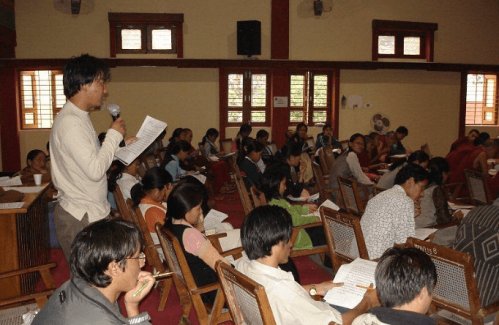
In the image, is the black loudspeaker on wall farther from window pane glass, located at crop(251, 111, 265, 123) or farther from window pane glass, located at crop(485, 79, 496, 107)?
window pane glass, located at crop(485, 79, 496, 107)

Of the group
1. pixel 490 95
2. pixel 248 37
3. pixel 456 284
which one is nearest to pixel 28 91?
pixel 248 37

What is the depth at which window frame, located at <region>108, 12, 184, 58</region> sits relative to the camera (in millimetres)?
10625

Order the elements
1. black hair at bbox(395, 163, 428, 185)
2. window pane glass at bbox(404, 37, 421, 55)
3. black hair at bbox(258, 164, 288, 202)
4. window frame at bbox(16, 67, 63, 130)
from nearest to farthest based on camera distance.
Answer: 1. black hair at bbox(395, 163, 428, 185)
2. black hair at bbox(258, 164, 288, 202)
3. window frame at bbox(16, 67, 63, 130)
4. window pane glass at bbox(404, 37, 421, 55)

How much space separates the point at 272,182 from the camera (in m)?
4.80

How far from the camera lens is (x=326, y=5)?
11.2m

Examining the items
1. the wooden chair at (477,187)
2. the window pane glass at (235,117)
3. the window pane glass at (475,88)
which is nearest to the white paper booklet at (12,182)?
the wooden chair at (477,187)

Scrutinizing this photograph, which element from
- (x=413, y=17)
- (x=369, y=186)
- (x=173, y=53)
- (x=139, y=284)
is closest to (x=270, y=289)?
(x=139, y=284)

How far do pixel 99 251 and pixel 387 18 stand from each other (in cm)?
1090

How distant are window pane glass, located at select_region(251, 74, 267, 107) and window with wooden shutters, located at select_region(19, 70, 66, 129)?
367cm

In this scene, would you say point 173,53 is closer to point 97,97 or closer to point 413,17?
point 413,17

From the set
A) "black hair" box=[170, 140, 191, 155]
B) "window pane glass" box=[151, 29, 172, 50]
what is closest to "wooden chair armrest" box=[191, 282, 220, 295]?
"black hair" box=[170, 140, 191, 155]

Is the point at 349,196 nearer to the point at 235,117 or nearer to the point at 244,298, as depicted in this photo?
the point at 244,298

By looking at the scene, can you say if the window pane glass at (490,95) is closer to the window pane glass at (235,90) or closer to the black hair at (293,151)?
the window pane glass at (235,90)

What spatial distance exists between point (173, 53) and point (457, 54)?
6.08 meters
